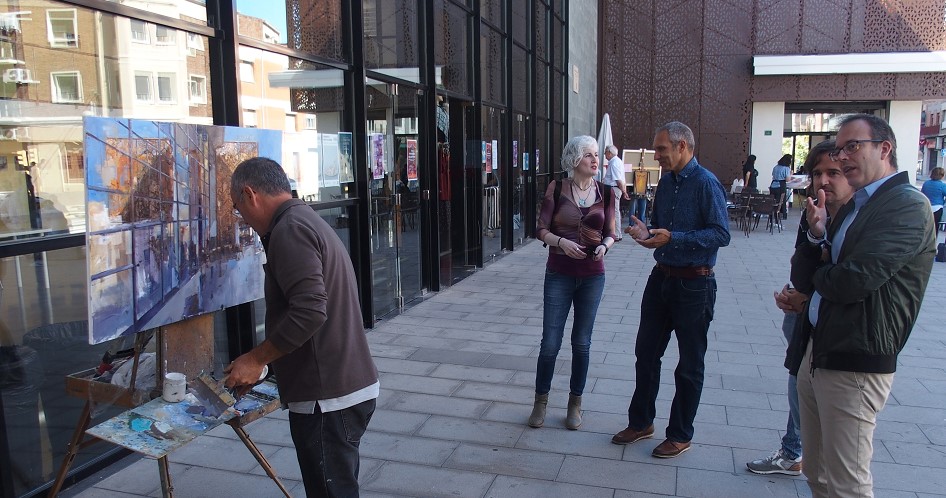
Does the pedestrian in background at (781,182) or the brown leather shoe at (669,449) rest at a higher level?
the pedestrian in background at (781,182)

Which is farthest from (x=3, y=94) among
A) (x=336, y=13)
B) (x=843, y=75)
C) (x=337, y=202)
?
(x=843, y=75)

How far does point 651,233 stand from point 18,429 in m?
3.32

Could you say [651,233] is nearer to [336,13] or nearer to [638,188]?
[336,13]

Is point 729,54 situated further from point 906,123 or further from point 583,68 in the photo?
point 906,123

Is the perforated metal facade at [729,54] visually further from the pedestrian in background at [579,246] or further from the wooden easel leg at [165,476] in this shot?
the wooden easel leg at [165,476]

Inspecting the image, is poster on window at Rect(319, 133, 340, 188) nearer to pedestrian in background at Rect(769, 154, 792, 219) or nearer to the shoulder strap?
the shoulder strap

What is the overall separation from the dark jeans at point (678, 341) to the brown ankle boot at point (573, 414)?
12.9 inches

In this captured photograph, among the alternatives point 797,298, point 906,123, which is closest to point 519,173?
point 797,298

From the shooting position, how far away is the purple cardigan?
393cm

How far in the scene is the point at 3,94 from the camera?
3.14 m

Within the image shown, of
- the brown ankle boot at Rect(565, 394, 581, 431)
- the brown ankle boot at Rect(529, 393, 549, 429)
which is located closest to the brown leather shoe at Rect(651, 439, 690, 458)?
the brown ankle boot at Rect(565, 394, 581, 431)

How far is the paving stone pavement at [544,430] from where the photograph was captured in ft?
11.2

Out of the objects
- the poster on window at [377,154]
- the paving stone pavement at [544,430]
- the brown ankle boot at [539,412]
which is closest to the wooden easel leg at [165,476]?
the paving stone pavement at [544,430]

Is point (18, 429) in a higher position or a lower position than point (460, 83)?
lower
